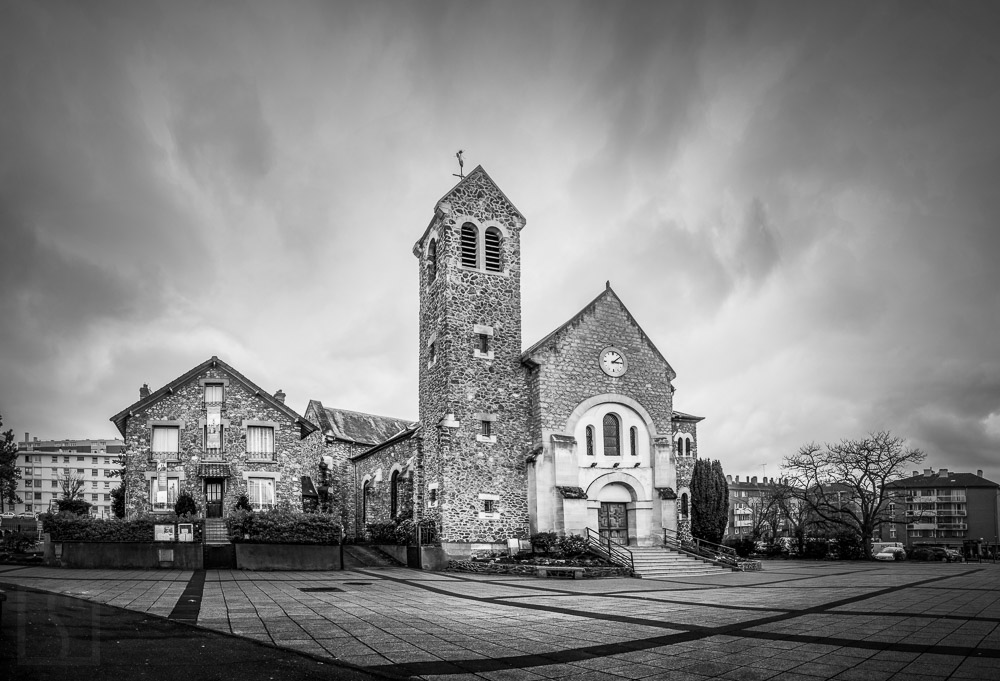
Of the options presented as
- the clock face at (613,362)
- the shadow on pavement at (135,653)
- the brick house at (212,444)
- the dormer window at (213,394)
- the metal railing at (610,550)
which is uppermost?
the clock face at (613,362)

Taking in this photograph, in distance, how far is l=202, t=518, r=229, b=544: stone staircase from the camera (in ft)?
90.2

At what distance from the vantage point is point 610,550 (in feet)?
85.1

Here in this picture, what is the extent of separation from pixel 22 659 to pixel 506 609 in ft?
27.3

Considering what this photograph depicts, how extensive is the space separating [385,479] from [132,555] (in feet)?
43.1

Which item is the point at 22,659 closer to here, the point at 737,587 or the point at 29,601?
the point at 29,601

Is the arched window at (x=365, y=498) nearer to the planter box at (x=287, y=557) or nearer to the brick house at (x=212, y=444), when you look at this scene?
the brick house at (x=212, y=444)

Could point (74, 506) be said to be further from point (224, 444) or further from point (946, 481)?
point (946, 481)

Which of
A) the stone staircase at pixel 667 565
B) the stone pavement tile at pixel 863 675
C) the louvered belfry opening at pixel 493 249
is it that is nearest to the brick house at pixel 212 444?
the louvered belfry opening at pixel 493 249

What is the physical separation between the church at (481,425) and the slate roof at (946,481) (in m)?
77.3

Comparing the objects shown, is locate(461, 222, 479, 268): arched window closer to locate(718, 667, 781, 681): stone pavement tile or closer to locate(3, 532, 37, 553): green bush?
locate(3, 532, 37, 553): green bush

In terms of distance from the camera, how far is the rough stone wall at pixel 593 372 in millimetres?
29359

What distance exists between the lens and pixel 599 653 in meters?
9.37

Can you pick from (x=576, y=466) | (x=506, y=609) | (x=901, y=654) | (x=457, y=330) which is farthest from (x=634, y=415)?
(x=901, y=654)

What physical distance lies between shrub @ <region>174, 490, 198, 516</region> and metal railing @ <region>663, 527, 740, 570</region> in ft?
64.0
